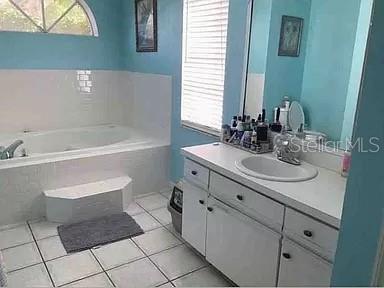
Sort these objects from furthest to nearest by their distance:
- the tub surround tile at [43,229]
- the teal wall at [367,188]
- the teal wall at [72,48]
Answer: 1. the teal wall at [72,48]
2. the tub surround tile at [43,229]
3. the teal wall at [367,188]

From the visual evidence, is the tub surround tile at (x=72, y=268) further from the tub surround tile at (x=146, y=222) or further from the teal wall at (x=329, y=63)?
the teal wall at (x=329, y=63)

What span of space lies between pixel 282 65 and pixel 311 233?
1.15 metres

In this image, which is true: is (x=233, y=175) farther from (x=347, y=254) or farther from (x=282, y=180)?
(x=347, y=254)

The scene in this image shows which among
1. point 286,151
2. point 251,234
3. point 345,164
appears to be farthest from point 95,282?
point 345,164

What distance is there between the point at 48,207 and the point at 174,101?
1.49 metres

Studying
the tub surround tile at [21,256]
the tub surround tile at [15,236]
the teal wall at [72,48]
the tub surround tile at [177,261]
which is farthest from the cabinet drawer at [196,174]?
the teal wall at [72,48]

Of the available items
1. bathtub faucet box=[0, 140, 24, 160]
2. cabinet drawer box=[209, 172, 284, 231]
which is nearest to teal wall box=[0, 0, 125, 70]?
bathtub faucet box=[0, 140, 24, 160]

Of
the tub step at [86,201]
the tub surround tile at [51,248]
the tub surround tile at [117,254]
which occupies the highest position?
the tub step at [86,201]

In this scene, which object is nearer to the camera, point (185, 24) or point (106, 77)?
point (185, 24)

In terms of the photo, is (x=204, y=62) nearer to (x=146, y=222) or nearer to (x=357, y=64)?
(x=357, y=64)

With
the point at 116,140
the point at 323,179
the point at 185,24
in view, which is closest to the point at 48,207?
the point at 116,140

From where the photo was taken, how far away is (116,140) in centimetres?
371

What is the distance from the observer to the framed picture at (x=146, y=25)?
319 cm

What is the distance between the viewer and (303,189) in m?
1.47
